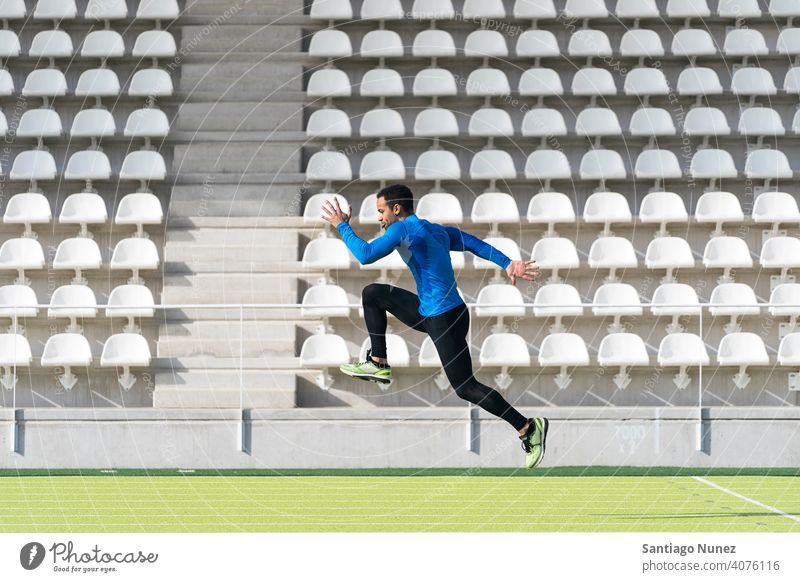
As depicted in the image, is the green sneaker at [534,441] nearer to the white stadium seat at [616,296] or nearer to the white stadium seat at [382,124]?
the white stadium seat at [616,296]

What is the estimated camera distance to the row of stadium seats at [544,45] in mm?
16047

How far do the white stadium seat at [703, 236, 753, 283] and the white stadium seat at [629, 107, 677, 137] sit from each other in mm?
1678

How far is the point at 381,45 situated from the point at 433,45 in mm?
701

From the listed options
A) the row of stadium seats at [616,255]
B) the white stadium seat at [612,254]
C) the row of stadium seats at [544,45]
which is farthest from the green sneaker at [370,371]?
the row of stadium seats at [544,45]

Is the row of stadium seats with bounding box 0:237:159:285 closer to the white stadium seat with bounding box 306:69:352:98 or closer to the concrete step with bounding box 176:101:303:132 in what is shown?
the concrete step with bounding box 176:101:303:132

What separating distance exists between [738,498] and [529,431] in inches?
121

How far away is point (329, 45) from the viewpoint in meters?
16.2

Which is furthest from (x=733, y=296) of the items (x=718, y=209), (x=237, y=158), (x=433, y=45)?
(x=237, y=158)

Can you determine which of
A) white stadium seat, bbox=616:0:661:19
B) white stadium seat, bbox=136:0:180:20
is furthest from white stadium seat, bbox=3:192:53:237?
white stadium seat, bbox=616:0:661:19

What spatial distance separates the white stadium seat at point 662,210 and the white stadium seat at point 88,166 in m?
6.58

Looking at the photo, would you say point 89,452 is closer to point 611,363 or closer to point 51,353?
point 51,353

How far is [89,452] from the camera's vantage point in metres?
12.0

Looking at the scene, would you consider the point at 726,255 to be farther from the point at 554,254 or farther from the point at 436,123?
the point at 436,123

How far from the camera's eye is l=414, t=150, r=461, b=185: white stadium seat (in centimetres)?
1480
